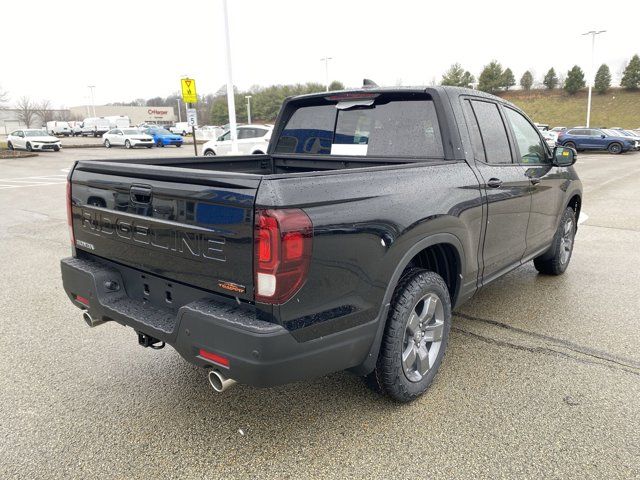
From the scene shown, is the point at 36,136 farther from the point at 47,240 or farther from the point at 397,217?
the point at 397,217

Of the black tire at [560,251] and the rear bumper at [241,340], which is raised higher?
the rear bumper at [241,340]

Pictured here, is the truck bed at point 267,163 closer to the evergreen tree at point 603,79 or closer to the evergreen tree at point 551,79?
the evergreen tree at point 603,79

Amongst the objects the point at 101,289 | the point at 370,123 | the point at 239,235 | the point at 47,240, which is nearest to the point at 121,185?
the point at 101,289

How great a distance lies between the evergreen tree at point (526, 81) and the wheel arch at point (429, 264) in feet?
276

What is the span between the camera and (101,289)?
2.87 meters

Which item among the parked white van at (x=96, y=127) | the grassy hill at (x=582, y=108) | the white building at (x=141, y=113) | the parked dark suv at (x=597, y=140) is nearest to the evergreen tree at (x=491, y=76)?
the grassy hill at (x=582, y=108)

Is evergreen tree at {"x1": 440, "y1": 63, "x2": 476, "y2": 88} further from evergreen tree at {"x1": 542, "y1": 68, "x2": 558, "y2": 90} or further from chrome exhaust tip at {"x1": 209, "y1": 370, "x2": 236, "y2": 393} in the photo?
chrome exhaust tip at {"x1": 209, "y1": 370, "x2": 236, "y2": 393}

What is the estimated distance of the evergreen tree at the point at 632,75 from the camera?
66.4 metres

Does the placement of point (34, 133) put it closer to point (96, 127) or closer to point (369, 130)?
point (96, 127)

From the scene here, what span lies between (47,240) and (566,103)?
76.9m

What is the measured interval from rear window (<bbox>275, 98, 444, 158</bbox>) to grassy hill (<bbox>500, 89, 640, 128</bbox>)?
69.0 metres

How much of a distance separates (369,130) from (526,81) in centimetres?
8382

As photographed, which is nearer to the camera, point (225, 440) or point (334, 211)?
point (334, 211)

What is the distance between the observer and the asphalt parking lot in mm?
2457
